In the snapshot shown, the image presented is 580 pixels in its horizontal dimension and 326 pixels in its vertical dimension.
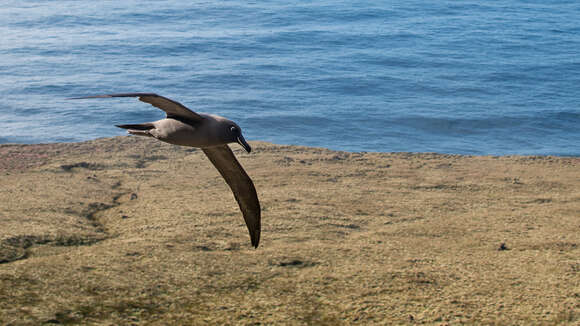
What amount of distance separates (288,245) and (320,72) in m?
15.8

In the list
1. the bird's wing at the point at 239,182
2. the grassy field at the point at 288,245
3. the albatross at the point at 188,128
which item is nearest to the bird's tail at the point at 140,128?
the albatross at the point at 188,128

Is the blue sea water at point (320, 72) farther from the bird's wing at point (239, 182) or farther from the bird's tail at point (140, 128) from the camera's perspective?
the bird's tail at point (140, 128)

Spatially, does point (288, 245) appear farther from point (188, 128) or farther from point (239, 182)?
point (188, 128)

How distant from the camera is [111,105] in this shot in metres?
18.5

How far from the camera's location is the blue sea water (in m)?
16.0

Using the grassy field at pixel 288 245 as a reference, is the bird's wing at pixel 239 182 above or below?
above

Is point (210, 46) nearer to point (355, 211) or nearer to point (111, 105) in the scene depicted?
point (111, 105)

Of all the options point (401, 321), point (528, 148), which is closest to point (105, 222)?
point (401, 321)

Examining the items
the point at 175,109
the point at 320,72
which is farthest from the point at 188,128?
the point at 320,72

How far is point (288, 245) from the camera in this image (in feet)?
20.1

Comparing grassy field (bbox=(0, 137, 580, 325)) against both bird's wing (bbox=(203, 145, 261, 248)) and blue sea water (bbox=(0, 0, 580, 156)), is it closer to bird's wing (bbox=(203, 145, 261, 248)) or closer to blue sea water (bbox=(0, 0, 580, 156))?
bird's wing (bbox=(203, 145, 261, 248))

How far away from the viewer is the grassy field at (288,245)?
4.97 metres

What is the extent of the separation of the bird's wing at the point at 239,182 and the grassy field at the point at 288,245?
2.57 ft

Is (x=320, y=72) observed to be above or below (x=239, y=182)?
below
